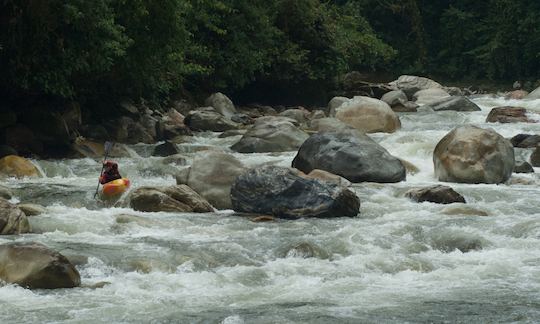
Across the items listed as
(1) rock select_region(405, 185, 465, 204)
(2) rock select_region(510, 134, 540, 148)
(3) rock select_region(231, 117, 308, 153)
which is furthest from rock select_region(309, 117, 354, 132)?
(1) rock select_region(405, 185, 465, 204)

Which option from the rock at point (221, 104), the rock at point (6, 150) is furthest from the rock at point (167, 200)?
the rock at point (221, 104)

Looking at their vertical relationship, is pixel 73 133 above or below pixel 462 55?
above

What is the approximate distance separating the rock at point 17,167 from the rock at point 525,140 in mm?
8557

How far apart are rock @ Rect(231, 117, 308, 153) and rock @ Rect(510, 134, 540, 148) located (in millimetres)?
3911

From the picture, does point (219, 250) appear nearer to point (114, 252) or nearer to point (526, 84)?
point (114, 252)

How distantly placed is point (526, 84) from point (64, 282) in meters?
33.2

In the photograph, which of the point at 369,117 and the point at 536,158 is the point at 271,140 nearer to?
the point at 369,117

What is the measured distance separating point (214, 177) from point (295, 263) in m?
3.80

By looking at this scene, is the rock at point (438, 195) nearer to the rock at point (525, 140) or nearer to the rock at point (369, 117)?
the rock at point (525, 140)

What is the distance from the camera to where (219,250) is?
30.8ft

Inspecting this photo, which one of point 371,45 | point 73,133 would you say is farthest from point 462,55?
point 73,133

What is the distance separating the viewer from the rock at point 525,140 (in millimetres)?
16922

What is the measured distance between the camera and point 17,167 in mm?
14297

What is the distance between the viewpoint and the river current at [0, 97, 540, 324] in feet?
23.9
